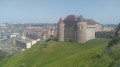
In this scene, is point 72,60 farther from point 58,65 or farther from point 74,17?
point 74,17

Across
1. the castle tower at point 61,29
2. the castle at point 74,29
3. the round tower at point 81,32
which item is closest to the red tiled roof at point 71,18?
the castle at point 74,29

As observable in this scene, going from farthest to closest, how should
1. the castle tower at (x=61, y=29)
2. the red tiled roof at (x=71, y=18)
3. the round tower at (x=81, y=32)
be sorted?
the red tiled roof at (x=71, y=18) < the castle tower at (x=61, y=29) < the round tower at (x=81, y=32)

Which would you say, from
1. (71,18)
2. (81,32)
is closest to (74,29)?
(81,32)

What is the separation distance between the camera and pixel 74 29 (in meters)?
43.6

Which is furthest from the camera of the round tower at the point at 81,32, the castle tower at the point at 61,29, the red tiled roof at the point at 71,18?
the red tiled roof at the point at 71,18

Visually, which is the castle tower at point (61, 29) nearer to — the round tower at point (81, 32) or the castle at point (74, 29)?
the castle at point (74, 29)

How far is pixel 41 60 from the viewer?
27344mm

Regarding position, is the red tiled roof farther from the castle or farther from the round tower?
the round tower

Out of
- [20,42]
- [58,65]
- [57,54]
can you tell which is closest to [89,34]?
[57,54]

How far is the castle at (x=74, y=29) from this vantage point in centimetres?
4138

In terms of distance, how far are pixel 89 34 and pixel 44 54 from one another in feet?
66.4

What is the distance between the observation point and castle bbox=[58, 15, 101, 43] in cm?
4138

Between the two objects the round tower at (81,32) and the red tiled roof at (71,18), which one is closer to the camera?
the round tower at (81,32)

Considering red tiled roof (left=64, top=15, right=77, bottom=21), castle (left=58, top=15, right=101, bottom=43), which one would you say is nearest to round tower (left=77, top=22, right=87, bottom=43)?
castle (left=58, top=15, right=101, bottom=43)
